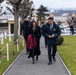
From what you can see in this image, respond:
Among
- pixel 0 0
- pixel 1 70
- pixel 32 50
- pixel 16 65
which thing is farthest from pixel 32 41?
pixel 0 0

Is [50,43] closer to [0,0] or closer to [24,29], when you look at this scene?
[24,29]

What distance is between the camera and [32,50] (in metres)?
14.6

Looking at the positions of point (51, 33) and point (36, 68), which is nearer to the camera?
point (36, 68)

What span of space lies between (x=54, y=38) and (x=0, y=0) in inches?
225

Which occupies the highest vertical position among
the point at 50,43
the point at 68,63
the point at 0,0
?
the point at 0,0

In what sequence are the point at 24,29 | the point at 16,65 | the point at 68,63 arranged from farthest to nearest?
1. the point at 24,29
2. the point at 68,63
3. the point at 16,65

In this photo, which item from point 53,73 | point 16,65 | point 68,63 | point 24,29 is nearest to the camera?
point 53,73

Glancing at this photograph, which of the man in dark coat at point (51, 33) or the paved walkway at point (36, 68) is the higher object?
the man in dark coat at point (51, 33)

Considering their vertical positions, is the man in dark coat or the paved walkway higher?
the man in dark coat

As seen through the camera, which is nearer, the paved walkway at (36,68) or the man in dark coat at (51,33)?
the paved walkway at (36,68)

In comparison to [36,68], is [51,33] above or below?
above

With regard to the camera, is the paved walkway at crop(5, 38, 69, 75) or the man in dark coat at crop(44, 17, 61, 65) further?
the man in dark coat at crop(44, 17, 61, 65)

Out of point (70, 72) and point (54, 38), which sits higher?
point (54, 38)

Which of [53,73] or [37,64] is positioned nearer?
[53,73]
